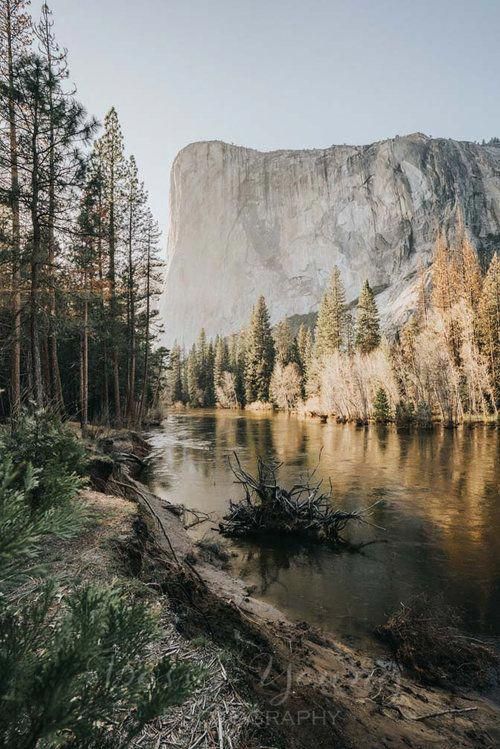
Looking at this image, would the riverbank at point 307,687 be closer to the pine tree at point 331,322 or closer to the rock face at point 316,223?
the pine tree at point 331,322

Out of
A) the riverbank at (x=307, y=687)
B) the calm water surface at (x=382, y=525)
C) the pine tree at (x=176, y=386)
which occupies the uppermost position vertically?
the pine tree at (x=176, y=386)

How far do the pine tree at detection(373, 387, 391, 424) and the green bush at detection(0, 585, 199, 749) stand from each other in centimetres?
3850

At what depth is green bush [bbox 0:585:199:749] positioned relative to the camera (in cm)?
112

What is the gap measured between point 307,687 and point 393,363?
40811mm

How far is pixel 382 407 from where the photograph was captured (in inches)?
1489

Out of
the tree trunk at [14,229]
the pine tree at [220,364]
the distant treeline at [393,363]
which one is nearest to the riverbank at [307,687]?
the tree trunk at [14,229]

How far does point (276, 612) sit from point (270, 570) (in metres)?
2.23

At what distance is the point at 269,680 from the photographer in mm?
3293

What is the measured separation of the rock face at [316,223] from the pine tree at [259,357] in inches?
1258

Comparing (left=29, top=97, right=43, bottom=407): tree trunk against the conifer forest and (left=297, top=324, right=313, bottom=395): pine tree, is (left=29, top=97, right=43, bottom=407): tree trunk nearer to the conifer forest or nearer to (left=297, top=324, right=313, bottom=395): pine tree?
the conifer forest

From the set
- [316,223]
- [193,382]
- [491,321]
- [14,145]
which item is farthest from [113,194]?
[316,223]

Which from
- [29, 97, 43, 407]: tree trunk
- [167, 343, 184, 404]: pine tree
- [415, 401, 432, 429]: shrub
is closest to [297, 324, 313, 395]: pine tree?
[415, 401, 432, 429]: shrub

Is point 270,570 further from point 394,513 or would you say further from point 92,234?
point 92,234

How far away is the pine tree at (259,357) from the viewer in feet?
215
